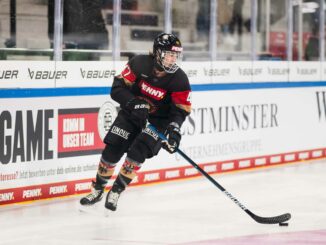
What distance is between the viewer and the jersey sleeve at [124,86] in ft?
24.5

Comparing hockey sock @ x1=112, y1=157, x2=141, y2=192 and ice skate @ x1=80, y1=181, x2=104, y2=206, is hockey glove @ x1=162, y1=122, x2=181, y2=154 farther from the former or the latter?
ice skate @ x1=80, y1=181, x2=104, y2=206

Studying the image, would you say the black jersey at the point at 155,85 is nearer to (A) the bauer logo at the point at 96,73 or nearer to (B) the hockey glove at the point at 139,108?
(B) the hockey glove at the point at 139,108

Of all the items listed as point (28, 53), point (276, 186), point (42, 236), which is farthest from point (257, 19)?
point (42, 236)

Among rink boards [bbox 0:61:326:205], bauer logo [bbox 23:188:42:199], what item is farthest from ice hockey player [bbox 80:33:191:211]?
rink boards [bbox 0:61:326:205]

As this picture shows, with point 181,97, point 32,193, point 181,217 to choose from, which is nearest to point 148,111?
point 181,97

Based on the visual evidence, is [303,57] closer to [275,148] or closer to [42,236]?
[275,148]

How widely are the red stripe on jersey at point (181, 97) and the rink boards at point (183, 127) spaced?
55.0 inches

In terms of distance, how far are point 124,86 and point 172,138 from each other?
58 cm

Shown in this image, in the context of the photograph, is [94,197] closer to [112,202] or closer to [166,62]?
[112,202]

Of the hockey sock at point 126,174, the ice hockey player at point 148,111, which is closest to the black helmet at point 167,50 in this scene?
the ice hockey player at point 148,111

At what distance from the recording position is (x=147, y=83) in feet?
25.1

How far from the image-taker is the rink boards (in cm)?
821

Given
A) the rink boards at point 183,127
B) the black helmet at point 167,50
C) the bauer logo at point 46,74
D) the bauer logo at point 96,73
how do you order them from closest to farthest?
the black helmet at point 167,50
the rink boards at point 183,127
the bauer logo at point 46,74
the bauer logo at point 96,73

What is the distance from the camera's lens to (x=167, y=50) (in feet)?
24.3
